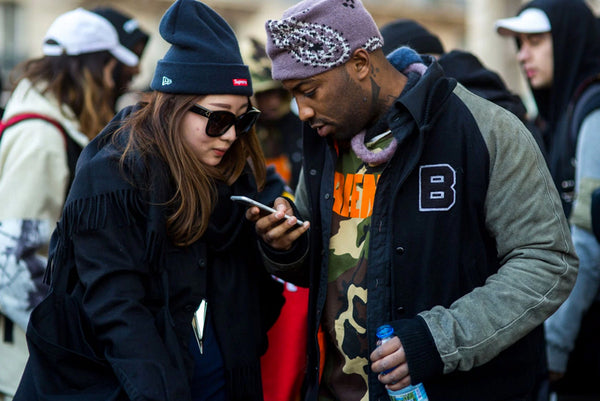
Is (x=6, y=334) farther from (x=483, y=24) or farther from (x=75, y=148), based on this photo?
(x=483, y=24)

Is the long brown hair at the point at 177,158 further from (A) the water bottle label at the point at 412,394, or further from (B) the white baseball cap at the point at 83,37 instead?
(B) the white baseball cap at the point at 83,37

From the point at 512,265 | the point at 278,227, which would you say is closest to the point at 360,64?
the point at 278,227

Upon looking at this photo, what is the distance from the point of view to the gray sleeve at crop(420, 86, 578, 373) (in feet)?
7.50

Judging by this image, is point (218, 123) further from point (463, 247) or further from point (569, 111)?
point (569, 111)

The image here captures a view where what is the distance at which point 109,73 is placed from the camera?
3820 millimetres

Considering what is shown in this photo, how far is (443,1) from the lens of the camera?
3288 centimetres

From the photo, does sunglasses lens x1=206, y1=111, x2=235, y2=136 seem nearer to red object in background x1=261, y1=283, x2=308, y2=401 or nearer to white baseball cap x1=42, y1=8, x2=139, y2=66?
red object in background x1=261, y1=283, x2=308, y2=401

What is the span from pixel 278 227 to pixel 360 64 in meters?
0.65

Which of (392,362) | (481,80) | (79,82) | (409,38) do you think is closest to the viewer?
(392,362)

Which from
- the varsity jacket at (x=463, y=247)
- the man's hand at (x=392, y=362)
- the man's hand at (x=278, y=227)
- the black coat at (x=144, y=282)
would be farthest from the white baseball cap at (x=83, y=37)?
the man's hand at (x=392, y=362)

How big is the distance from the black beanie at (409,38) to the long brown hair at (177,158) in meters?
1.71

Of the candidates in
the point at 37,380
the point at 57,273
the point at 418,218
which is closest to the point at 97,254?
the point at 57,273

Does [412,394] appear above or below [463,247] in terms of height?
below

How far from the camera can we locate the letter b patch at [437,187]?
7.90ft
